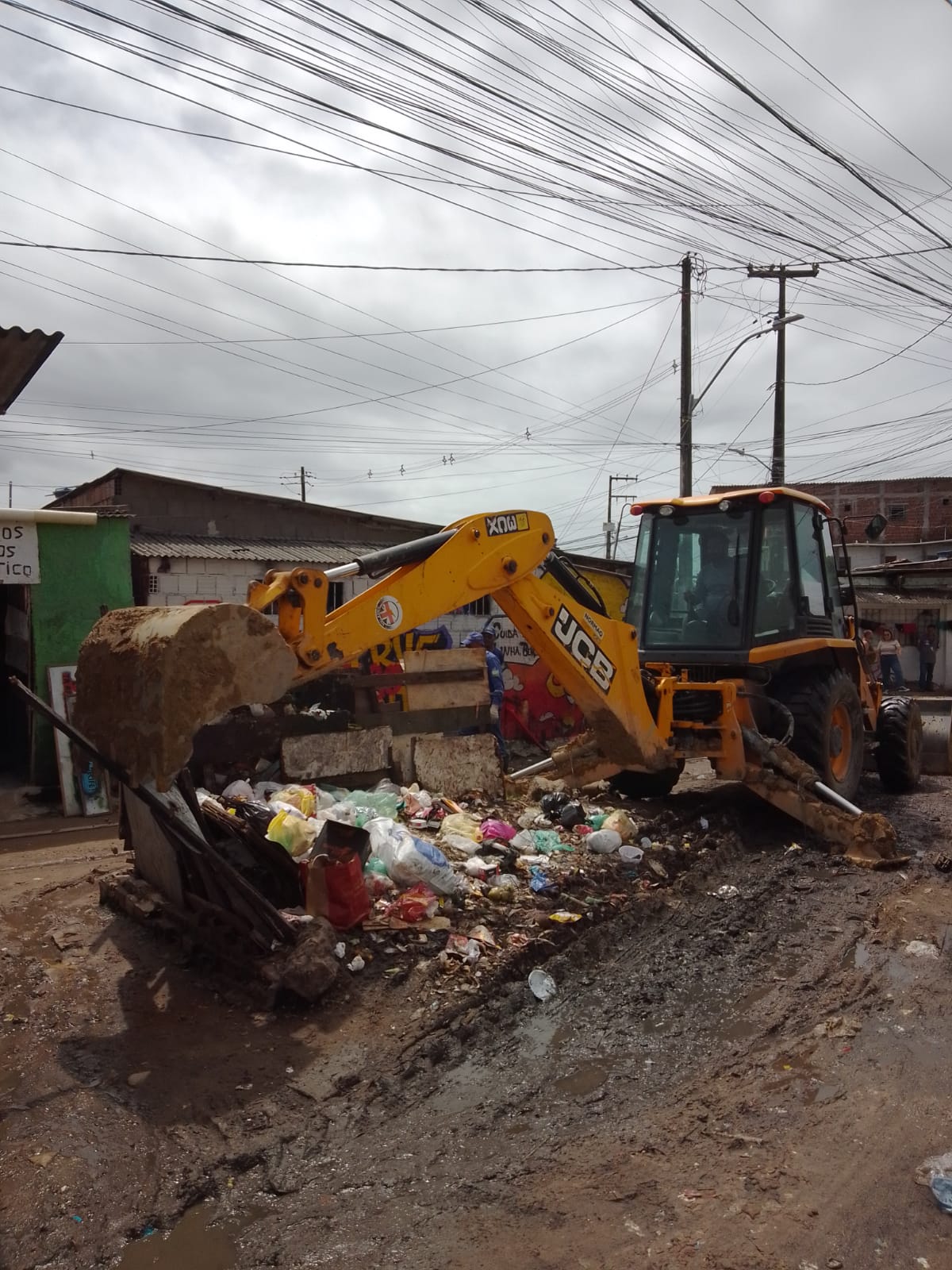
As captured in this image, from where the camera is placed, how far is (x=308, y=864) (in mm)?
4840

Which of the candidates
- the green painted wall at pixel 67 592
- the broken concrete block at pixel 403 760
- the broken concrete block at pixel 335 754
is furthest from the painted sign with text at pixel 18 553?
the broken concrete block at pixel 403 760

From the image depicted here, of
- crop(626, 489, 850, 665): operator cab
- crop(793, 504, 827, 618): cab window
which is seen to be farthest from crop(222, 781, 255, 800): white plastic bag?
crop(793, 504, 827, 618): cab window

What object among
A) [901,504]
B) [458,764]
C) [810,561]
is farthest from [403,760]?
[901,504]

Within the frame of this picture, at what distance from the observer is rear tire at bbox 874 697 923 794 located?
29.8 ft

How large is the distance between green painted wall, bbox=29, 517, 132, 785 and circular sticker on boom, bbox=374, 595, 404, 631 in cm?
581

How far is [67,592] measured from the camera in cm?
945

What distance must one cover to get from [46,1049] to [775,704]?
5557 mm

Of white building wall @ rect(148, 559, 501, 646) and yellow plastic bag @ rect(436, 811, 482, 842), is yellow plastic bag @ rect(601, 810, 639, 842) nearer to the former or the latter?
yellow plastic bag @ rect(436, 811, 482, 842)

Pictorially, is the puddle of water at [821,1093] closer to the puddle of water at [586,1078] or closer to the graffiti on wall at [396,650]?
the puddle of water at [586,1078]

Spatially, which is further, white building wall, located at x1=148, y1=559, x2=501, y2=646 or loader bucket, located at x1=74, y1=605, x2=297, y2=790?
white building wall, located at x1=148, y1=559, x2=501, y2=646

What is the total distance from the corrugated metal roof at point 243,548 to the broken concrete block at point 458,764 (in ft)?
12.4

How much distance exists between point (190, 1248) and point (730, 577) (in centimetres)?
588

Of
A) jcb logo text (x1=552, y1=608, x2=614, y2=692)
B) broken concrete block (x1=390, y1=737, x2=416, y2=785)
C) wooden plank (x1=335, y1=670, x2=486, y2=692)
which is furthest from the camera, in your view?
wooden plank (x1=335, y1=670, x2=486, y2=692)

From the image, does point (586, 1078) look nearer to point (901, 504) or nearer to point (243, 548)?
point (243, 548)
